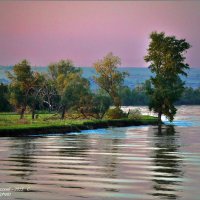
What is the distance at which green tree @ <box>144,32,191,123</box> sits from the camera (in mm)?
91306

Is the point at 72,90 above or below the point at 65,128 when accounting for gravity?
above

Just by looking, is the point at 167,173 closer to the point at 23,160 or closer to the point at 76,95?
the point at 23,160

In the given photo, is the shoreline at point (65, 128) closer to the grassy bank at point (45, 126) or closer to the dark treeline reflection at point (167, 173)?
the grassy bank at point (45, 126)

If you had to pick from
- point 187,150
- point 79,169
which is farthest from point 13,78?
point 79,169

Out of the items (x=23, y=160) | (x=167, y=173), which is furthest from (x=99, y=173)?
(x=23, y=160)

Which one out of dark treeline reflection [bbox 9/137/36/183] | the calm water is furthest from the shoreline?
the calm water

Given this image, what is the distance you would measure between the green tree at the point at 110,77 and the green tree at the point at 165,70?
621 centimetres

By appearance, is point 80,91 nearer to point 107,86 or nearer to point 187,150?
point 107,86

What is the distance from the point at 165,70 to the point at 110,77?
10.5 meters

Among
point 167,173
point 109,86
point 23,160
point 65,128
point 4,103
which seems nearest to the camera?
point 167,173

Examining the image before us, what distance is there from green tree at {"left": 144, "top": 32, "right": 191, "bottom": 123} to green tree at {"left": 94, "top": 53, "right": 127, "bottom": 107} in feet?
20.4

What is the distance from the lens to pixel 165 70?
93500 mm

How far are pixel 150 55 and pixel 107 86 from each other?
10.1 m

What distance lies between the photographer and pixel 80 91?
88.1 meters
